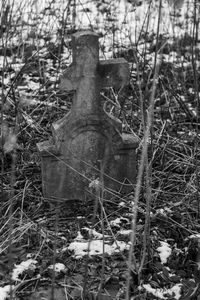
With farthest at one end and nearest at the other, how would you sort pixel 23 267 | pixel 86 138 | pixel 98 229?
pixel 86 138 < pixel 98 229 < pixel 23 267

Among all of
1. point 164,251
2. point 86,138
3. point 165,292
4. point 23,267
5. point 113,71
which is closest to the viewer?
point 165,292

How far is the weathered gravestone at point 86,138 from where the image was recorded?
3014 millimetres

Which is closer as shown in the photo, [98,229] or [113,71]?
[98,229]

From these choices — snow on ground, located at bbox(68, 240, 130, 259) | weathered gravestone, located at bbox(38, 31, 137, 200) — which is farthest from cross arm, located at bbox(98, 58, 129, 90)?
snow on ground, located at bbox(68, 240, 130, 259)

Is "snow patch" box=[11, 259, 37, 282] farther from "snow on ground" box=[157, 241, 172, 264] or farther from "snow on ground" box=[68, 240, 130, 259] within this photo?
"snow on ground" box=[157, 241, 172, 264]

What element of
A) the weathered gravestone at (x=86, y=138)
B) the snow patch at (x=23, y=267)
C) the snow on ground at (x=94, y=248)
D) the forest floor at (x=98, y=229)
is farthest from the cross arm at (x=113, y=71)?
the snow patch at (x=23, y=267)

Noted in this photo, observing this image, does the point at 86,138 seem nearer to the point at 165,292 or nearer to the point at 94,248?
the point at 94,248

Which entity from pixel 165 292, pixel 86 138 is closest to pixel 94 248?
pixel 165 292

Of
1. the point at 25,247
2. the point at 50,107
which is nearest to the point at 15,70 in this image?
the point at 50,107

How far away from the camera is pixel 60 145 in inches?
124

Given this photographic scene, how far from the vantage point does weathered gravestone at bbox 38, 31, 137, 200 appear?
3014 millimetres

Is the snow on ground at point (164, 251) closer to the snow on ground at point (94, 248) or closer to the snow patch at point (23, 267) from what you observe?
the snow on ground at point (94, 248)

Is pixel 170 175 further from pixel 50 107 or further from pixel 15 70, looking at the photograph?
pixel 15 70

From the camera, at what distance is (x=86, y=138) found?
10.5 ft
